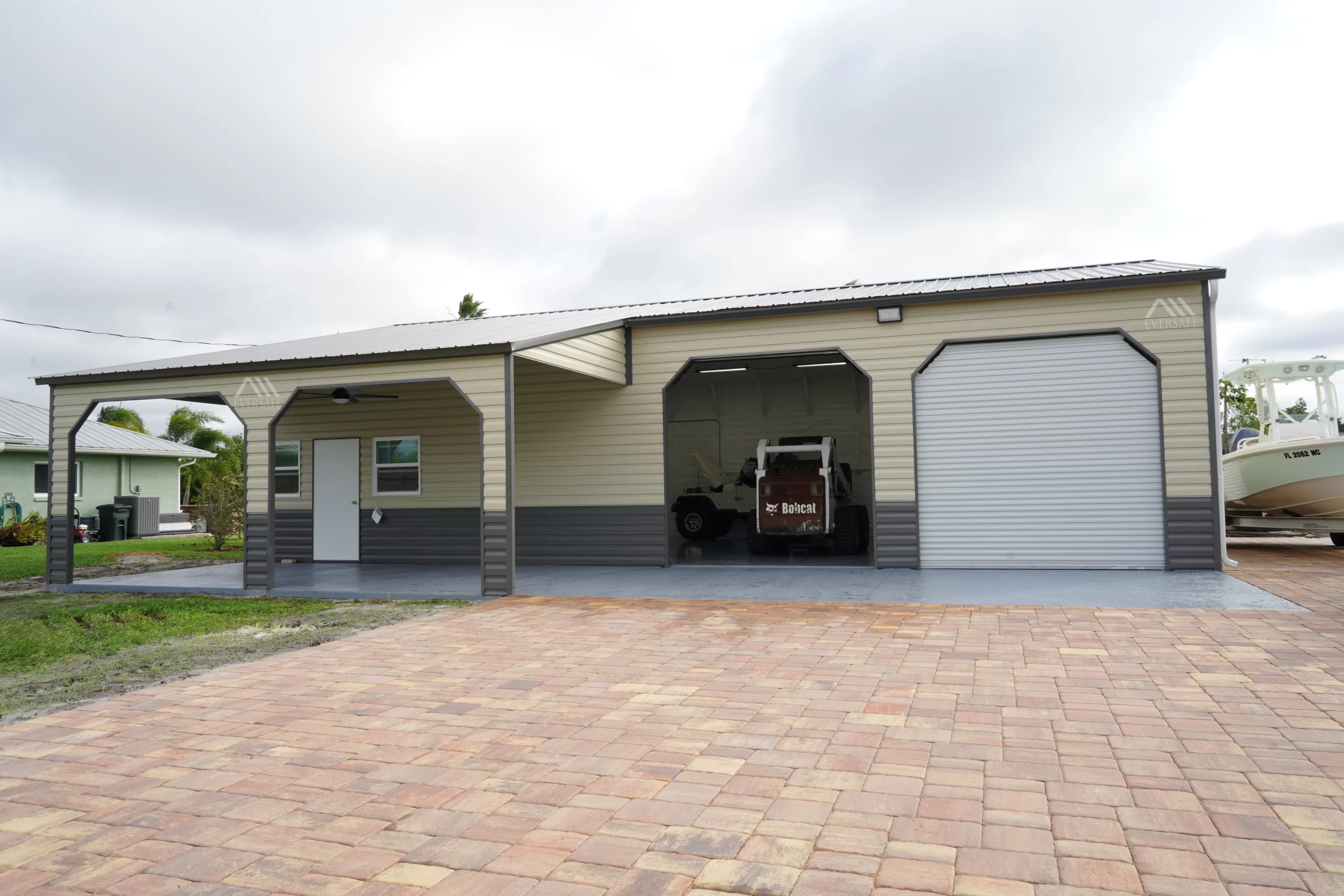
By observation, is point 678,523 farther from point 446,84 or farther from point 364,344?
point 446,84

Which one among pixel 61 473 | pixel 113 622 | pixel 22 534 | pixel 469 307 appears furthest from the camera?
pixel 469 307

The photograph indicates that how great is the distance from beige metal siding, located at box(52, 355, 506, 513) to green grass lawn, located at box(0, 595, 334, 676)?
1.64 metres

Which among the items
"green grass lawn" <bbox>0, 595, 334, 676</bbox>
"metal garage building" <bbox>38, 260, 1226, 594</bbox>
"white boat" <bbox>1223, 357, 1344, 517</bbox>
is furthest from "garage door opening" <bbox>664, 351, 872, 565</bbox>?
"white boat" <bbox>1223, 357, 1344, 517</bbox>

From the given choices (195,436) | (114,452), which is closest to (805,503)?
(114,452)

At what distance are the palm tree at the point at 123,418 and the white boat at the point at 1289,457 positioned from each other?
136ft

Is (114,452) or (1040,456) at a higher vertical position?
(114,452)

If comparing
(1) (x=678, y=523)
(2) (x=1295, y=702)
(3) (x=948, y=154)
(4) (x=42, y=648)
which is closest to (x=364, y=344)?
(4) (x=42, y=648)

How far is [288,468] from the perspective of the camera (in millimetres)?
14141

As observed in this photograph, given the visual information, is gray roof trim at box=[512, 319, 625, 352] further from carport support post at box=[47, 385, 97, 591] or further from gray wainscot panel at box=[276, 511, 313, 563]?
gray wainscot panel at box=[276, 511, 313, 563]

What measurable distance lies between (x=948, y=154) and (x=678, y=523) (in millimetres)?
10407

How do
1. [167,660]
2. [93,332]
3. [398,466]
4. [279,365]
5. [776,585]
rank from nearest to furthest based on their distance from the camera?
[167,660] → [776,585] → [279,365] → [398,466] → [93,332]

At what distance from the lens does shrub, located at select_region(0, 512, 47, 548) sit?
737 inches

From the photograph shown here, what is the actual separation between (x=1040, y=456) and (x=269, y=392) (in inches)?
376
